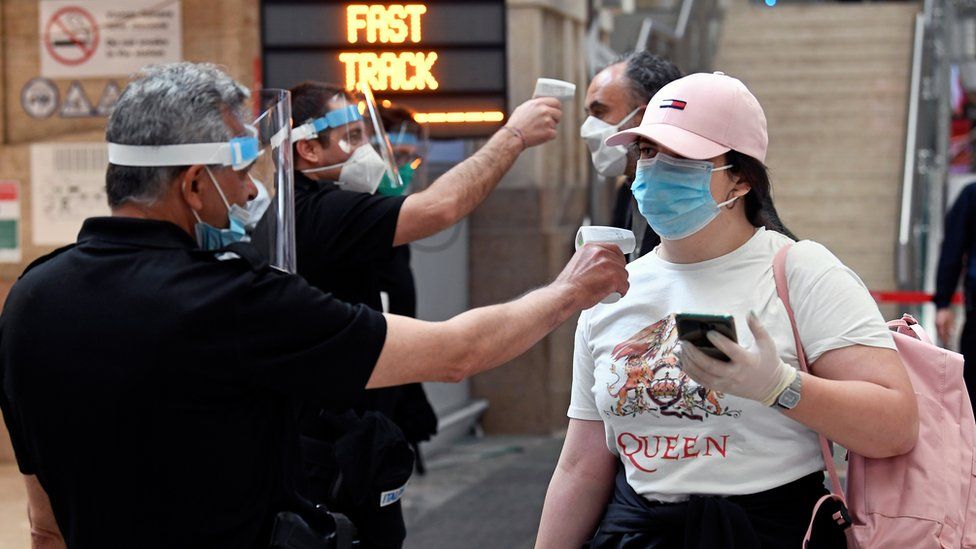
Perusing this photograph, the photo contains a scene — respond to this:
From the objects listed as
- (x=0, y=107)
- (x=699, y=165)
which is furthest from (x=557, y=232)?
(x=699, y=165)

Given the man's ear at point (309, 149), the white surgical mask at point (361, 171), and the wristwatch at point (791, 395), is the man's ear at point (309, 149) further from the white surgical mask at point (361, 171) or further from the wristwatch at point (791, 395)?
the wristwatch at point (791, 395)

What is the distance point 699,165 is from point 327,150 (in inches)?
65.8

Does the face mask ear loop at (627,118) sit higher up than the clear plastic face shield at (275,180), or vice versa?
the face mask ear loop at (627,118)

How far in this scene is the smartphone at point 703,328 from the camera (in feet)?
6.84

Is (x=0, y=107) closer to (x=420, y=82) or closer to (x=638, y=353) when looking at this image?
(x=420, y=82)

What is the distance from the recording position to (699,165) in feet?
8.47

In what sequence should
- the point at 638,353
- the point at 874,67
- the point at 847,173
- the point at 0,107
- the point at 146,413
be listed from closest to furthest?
the point at 146,413 < the point at 638,353 < the point at 0,107 < the point at 847,173 < the point at 874,67

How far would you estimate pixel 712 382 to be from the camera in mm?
2188

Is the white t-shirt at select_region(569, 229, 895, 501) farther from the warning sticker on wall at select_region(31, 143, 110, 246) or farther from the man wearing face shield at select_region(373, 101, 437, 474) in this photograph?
the warning sticker on wall at select_region(31, 143, 110, 246)

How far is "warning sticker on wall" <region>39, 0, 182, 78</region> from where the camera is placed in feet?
25.2

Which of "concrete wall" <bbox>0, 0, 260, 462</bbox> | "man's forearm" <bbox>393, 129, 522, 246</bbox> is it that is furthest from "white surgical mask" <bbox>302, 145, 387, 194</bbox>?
"concrete wall" <bbox>0, 0, 260, 462</bbox>

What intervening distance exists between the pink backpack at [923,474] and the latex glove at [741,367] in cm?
25

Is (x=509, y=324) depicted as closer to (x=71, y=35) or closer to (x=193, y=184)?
(x=193, y=184)

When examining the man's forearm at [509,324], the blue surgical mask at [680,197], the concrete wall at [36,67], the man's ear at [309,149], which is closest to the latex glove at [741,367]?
the man's forearm at [509,324]
